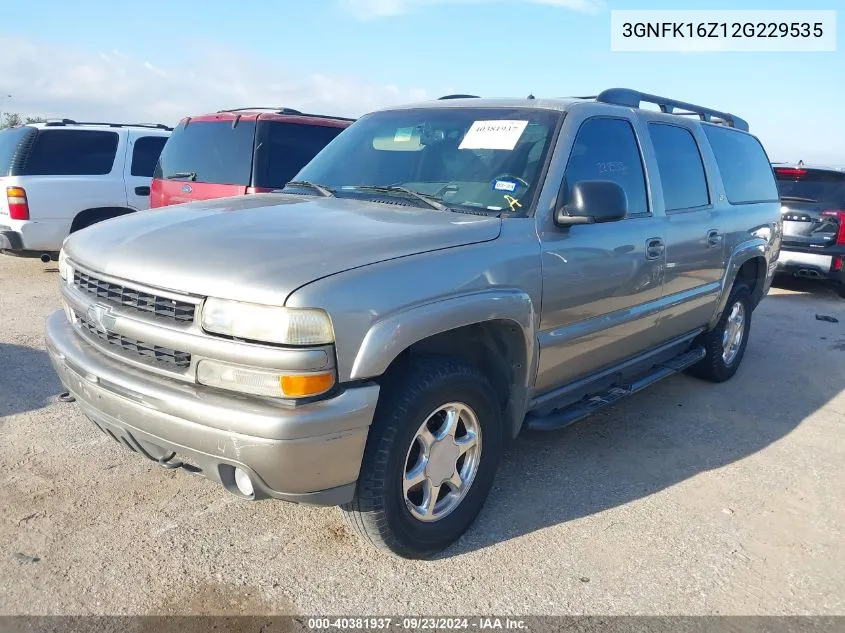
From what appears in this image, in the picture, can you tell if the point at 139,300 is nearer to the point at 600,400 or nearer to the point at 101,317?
the point at 101,317

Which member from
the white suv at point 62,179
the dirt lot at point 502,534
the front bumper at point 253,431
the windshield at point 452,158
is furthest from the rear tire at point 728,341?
the white suv at point 62,179

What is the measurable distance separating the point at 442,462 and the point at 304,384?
84 cm

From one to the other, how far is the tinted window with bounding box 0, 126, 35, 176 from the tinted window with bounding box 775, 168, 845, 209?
30.7 feet

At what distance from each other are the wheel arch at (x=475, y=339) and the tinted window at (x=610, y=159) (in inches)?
29.2

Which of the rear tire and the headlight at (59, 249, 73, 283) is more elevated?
the headlight at (59, 249, 73, 283)

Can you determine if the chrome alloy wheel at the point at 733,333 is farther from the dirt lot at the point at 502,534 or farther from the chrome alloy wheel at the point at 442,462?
the chrome alloy wheel at the point at 442,462

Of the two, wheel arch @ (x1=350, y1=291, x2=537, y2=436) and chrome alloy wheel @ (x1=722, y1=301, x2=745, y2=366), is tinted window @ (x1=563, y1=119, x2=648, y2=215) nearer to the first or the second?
wheel arch @ (x1=350, y1=291, x2=537, y2=436)

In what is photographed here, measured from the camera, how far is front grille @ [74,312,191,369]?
2.49 m

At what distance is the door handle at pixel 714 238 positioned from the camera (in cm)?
462

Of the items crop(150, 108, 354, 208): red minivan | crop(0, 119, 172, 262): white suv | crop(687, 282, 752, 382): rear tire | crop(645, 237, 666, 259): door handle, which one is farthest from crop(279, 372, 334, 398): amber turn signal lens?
crop(0, 119, 172, 262): white suv

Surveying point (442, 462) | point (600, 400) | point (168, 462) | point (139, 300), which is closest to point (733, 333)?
point (600, 400)

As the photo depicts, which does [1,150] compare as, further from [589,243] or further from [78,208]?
[589,243]

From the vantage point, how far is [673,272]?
4215 millimetres

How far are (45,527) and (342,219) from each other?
6.11 ft
